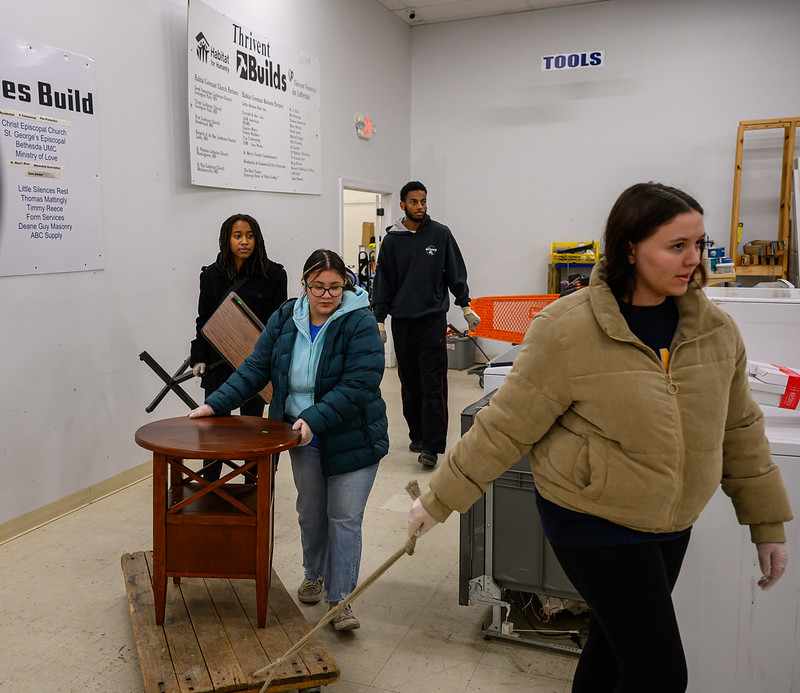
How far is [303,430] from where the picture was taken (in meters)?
2.37

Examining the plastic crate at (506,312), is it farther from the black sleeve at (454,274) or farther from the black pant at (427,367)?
the black pant at (427,367)

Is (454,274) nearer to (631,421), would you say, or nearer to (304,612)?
(304,612)

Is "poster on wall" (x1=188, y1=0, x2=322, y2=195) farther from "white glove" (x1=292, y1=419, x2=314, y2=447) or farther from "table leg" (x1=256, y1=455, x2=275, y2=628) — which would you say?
"table leg" (x1=256, y1=455, x2=275, y2=628)

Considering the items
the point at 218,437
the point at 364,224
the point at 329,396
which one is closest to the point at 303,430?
the point at 329,396

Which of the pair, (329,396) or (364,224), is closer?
(329,396)

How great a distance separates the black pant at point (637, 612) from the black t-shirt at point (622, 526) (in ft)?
0.06

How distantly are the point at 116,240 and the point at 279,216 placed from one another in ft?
6.02

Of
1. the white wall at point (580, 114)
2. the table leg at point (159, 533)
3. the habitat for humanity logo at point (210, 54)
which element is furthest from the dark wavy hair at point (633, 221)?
the white wall at point (580, 114)

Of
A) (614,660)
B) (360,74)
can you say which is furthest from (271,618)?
(360,74)

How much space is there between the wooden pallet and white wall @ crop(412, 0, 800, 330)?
240 inches

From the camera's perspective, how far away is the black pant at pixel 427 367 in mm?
4613

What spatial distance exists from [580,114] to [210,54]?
440 centimetres

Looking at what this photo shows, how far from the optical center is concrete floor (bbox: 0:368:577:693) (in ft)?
7.80

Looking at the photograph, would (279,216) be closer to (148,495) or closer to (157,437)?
(148,495)
